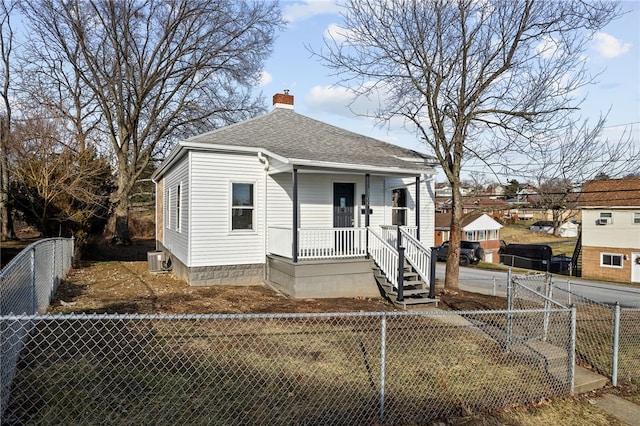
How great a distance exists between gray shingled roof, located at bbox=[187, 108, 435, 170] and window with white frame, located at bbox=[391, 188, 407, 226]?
105cm

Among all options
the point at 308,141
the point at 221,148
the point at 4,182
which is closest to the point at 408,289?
the point at 308,141

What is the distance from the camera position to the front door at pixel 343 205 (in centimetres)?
1306

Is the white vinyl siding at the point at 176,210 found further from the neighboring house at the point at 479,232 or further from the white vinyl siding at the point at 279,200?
the neighboring house at the point at 479,232

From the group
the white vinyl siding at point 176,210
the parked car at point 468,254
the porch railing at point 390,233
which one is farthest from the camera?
the parked car at point 468,254

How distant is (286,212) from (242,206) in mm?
1319

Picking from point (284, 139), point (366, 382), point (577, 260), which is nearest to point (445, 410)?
point (366, 382)

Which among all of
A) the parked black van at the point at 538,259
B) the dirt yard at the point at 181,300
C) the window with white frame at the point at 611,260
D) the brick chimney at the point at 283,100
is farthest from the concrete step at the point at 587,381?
the window with white frame at the point at 611,260

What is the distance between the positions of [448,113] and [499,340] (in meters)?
7.09

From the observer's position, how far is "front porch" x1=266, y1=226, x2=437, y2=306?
10250 mm

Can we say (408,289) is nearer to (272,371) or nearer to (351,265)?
(351,265)

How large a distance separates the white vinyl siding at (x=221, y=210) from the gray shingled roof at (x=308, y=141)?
55 cm

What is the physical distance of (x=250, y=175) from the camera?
38.8ft

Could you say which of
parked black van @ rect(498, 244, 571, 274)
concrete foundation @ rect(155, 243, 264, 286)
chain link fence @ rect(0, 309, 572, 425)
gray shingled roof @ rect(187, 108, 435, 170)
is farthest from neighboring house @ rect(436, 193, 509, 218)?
concrete foundation @ rect(155, 243, 264, 286)

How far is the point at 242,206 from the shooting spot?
11.8 meters
